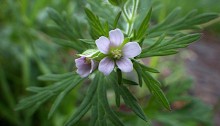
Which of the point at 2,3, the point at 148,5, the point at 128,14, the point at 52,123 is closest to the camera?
the point at 128,14

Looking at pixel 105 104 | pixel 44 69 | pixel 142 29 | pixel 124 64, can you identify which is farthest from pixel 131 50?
pixel 44 69

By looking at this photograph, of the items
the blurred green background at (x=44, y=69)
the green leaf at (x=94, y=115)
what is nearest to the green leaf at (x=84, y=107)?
the green leaf at (x=94, y=115)

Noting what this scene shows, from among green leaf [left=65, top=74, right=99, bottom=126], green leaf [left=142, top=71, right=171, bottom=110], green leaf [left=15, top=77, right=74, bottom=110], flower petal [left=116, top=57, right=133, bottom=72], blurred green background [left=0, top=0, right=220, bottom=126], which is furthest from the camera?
blurred green background [left=0, top=0, right=220, bottom=126]

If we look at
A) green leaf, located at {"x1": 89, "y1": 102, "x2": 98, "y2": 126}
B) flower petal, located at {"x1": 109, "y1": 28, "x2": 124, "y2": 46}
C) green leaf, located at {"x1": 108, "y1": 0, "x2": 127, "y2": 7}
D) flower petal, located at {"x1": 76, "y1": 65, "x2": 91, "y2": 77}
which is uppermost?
green leaf, located at {"x1": 108, "y1": 0, "x2": 127, "y2": 7}

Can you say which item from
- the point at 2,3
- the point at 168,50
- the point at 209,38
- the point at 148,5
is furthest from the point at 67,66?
the point at 209,38

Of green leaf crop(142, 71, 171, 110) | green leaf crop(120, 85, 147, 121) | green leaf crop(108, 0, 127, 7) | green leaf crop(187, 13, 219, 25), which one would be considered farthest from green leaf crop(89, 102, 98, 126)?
green leaf crop(187, 13, 219, 25)

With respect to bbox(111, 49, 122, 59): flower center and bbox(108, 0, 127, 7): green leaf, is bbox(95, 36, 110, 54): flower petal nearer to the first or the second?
bbox(111, 49, 122, 59): flower center

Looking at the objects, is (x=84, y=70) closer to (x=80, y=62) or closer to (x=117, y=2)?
(x=80, y=62)

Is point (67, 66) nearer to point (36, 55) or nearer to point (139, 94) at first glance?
point (36, 55)
